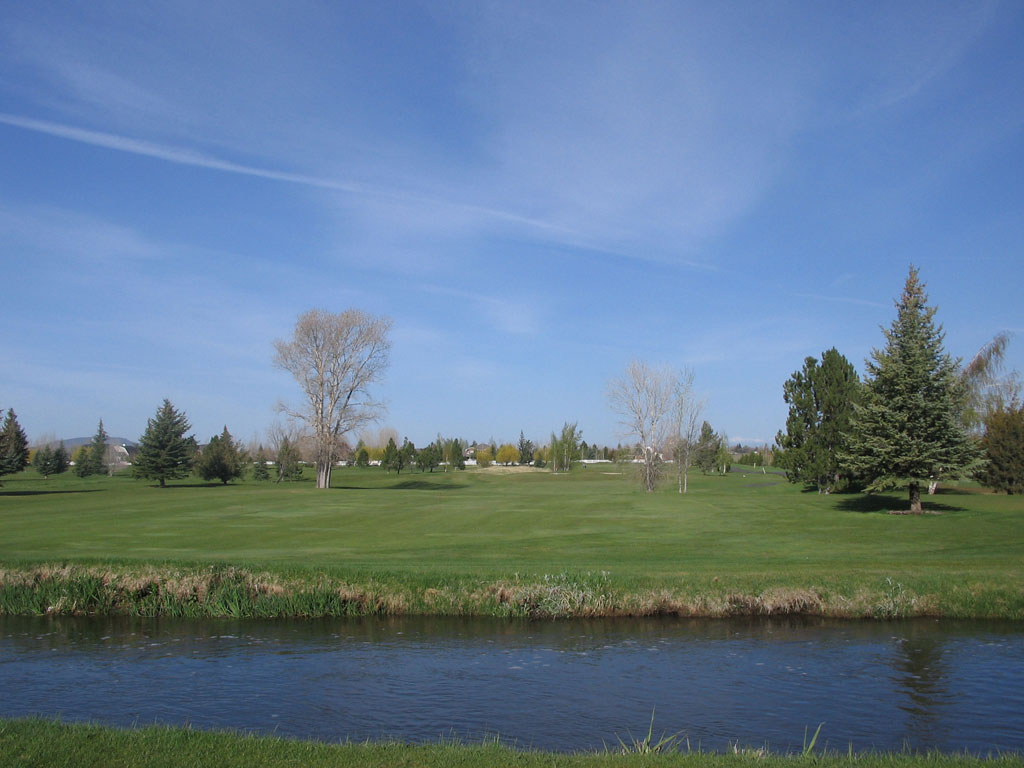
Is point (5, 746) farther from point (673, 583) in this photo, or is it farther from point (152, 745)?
point (673, 583)

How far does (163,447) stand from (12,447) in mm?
12037

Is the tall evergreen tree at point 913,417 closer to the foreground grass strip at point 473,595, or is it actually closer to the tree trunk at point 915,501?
the tree trunk at point 915,501

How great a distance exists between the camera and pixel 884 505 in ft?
134

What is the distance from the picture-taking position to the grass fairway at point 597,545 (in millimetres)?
18812

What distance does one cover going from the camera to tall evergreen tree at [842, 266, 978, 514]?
3603 centimetres

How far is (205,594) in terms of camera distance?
63.3ft

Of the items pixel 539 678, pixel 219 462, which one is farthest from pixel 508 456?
pixel 539 678

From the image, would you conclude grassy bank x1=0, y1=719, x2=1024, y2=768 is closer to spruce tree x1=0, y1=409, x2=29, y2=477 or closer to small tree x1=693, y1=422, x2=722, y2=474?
spruce tree x1=0, y1=409, x2=29, y2=477

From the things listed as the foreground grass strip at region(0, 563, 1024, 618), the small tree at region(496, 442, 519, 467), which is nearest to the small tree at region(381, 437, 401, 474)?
the small tree at region(496, 442, 519, 467)

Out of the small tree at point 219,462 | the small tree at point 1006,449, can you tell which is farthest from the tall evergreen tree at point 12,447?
the small tree at point 1006,449

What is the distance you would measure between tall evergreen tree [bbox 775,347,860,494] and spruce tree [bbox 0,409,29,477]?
60975 millimetres

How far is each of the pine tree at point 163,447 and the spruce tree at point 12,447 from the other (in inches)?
359

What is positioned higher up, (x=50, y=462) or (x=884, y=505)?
(x=50, y=462)

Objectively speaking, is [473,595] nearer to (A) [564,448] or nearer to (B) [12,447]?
(B) [12,447]
